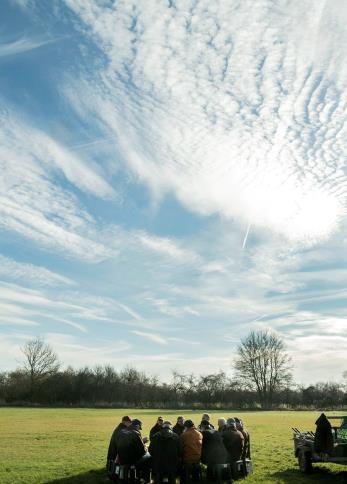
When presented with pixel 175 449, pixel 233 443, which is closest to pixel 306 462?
pixel 233 443

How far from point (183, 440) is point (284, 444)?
38.8 ft

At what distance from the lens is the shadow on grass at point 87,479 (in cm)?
1324

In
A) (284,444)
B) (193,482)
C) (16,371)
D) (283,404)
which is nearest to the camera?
(193,482)

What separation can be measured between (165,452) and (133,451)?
2.83 ft

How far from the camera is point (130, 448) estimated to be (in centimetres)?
1218

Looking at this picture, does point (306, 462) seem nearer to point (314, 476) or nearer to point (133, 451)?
point (314, 476)

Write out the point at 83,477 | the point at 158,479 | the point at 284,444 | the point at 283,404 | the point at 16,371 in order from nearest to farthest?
the point at 158,479 < the point at 83,477 < the point at 284,444 < the point at 283,404 < the point at 16,371

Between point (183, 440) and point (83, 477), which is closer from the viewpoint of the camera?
point (183, 440)

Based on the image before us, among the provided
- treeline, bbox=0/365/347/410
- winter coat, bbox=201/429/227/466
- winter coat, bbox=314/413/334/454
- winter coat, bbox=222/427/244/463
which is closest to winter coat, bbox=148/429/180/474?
winter coat, bbox=201/429/227/466

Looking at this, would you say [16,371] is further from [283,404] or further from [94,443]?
[94,443]

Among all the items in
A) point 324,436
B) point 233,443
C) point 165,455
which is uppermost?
point 324,436

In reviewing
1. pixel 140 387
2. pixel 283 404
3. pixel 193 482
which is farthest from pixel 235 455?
pixel 140 387

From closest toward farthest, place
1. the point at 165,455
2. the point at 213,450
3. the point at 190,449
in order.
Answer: the point at 165,455
the point at 190,449
the point at 213,450

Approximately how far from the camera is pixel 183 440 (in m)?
12.5
